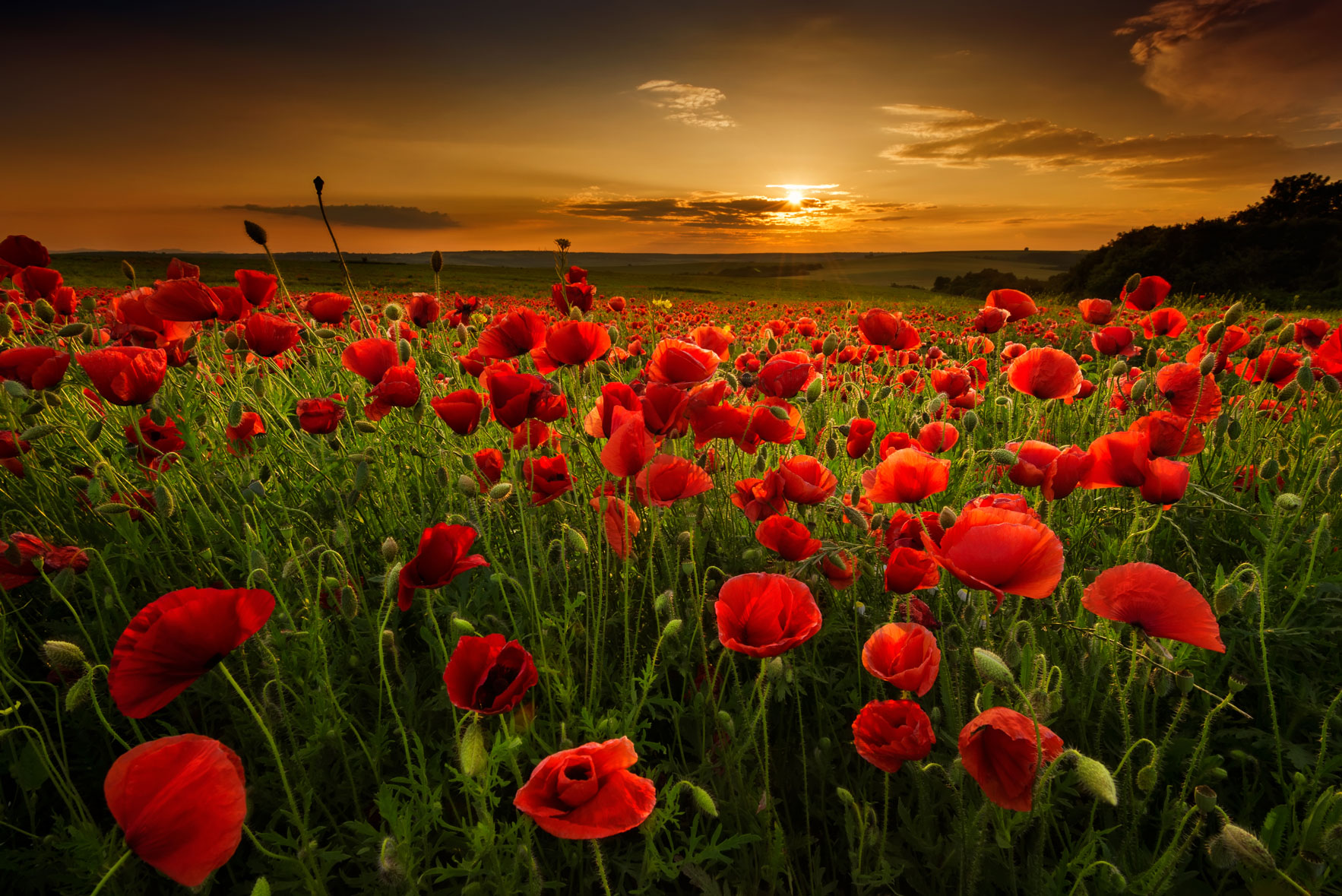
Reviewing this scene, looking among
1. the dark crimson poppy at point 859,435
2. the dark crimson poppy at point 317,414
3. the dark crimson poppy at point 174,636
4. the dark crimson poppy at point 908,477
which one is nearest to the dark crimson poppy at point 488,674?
the dark crimson poppy at point 174,636

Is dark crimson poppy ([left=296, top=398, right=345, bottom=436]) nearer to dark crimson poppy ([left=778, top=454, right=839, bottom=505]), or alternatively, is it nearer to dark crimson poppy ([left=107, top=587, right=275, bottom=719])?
dark crimson poppy ([left=107, top=587, right=275, bottom=719])

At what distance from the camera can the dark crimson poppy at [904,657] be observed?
1155 mm

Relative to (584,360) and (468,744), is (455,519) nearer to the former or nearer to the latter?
(584,360)

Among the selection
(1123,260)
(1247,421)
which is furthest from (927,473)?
(1123,260)

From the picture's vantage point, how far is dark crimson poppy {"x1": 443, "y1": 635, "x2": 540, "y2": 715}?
3.47 ft

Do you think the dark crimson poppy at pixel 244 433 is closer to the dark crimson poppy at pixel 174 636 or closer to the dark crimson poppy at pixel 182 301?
the dark crimson poppy at pixel 182 301

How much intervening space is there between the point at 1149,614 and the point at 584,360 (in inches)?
62.0

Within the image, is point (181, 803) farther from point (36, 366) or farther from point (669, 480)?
point (36, 366)

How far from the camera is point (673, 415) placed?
5.41 ft

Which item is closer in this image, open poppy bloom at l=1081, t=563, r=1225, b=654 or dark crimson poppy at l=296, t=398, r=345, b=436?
open poppy bloom at l=1081, t=563, r=1225, b=654

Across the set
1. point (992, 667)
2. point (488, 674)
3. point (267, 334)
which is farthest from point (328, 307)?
point (992, 667)

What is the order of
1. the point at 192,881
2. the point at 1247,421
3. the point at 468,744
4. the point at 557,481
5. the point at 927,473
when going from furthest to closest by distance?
the point at 1247,421 < the point at 557,481 < the point at 927,473 < the point at 468,744 < the point at 192,881

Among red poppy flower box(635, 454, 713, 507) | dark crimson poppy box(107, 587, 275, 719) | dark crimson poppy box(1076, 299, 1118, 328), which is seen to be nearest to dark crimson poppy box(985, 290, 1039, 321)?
dark crimson poppy box(1076, 299, 1118, 328)

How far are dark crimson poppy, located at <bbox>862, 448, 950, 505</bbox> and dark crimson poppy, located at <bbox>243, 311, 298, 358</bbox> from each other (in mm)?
2245
